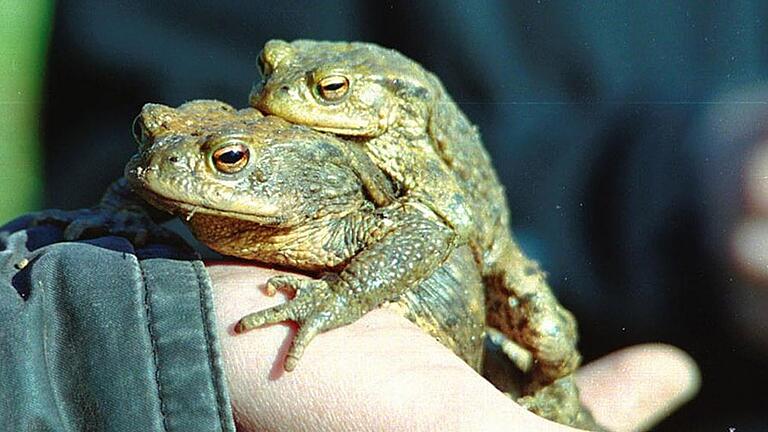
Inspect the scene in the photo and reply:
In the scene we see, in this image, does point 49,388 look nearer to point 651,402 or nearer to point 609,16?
point 651,402

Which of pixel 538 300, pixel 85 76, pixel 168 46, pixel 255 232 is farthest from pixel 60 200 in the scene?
pixel 538 300

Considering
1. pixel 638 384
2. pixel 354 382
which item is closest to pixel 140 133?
pixel 354 382

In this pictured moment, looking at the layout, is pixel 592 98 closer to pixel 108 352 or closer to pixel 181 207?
pixel 181 207

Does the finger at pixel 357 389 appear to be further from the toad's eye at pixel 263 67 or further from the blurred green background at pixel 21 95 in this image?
the blurred green background at pixel 21 95

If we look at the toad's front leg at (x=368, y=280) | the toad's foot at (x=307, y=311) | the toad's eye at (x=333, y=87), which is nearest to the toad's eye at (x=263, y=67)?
the toad's eye at (x=333, y=87)

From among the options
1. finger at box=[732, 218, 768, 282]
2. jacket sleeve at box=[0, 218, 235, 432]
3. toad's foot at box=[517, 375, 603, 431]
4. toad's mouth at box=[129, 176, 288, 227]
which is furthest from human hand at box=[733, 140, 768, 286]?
jacket sleeve at box=[0, 218, 235, 432]
